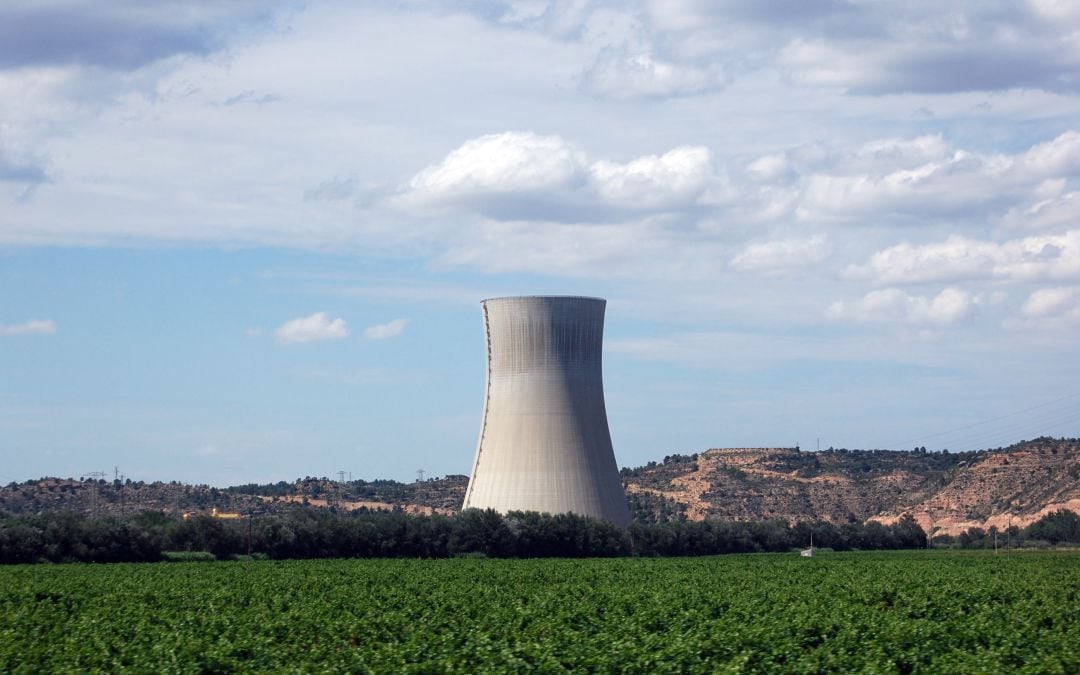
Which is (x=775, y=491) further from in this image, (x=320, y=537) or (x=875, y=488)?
(x=320, y=537)

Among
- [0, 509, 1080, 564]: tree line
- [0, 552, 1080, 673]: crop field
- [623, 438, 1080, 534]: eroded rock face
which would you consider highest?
[623, 438, 1080, 534]: eroded rock face

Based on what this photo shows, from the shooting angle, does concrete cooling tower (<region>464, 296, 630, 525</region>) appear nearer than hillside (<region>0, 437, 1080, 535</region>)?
Yes

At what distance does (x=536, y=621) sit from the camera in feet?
58.8

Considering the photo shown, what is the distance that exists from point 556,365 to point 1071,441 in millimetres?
64764

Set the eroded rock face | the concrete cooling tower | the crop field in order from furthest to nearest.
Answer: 1. the eroded rock face
2. the concrete cooling tower
3. the crop field

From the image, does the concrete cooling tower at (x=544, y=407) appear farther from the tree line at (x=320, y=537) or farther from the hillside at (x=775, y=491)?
the hillside at (x=775, y=491)

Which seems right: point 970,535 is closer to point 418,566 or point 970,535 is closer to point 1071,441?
point 1071,441

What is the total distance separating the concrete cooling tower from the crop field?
4627mm

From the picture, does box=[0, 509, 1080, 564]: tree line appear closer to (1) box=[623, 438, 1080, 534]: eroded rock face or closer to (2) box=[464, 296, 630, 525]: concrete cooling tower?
(2) box=[464, 296, 630, 525]: concrete cooling tower

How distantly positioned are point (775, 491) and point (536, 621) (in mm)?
72438

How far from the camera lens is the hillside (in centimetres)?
8006

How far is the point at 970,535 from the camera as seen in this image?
6750 cm

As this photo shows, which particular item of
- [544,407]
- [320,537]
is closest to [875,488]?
[320,537]

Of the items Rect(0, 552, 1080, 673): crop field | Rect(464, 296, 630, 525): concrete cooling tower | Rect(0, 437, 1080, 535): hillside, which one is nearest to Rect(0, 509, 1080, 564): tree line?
Rect(464, 296, 630, 525): concrete cooling tower
